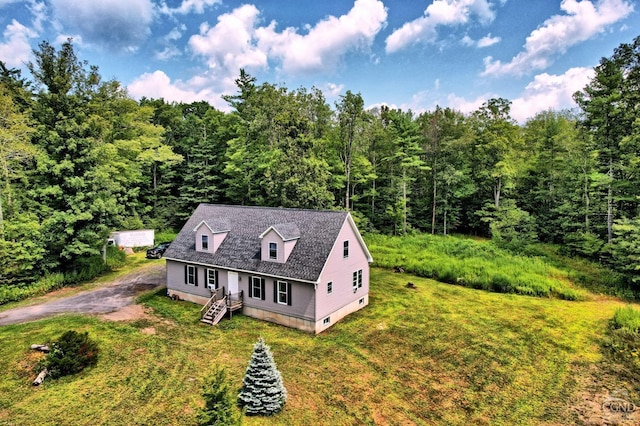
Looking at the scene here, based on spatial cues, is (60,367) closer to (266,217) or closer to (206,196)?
(266,217)

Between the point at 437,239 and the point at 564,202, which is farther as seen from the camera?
the point at 437,239

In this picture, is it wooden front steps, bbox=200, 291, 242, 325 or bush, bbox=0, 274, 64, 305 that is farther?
bush, bbox=0, 274, 64, 305

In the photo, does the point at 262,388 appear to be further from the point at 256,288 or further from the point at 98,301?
the point at 98,301

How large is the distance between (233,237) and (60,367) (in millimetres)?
10184

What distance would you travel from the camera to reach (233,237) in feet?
68.3

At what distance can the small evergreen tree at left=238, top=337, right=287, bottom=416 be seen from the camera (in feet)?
34.2

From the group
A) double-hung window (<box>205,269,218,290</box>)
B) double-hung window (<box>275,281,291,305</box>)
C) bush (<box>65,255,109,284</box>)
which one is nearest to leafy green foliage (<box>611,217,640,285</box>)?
double-hung window (<box>275,281,291,305</box>)

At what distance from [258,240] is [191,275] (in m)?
4.94

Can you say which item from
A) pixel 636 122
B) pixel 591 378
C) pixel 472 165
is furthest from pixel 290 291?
pixel 472 165

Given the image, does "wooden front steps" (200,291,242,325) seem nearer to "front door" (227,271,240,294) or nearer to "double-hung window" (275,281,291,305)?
"front door" (227,271,240,294)

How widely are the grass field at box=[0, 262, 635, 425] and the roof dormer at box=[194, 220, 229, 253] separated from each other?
351cm

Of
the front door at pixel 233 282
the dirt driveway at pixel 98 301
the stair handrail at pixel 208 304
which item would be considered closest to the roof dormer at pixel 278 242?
the front door at pixel 233 282

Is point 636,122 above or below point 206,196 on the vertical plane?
above

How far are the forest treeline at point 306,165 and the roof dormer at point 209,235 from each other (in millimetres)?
8459
